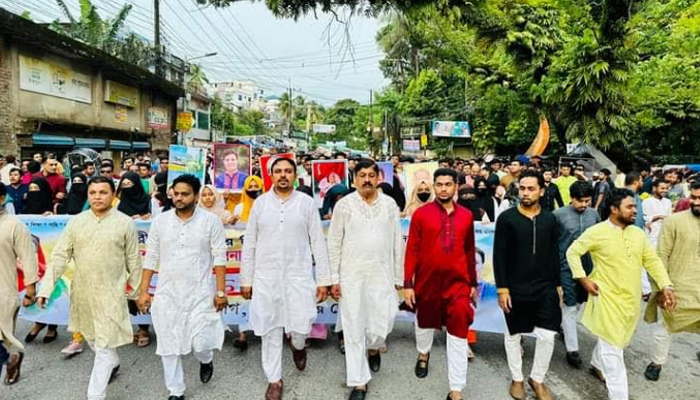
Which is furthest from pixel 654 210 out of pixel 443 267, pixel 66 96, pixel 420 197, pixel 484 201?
pixel 66 96

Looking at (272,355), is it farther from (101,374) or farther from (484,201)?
(484,201)

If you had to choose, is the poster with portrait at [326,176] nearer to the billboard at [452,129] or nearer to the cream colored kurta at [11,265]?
the cream colored kurta at [11,265]

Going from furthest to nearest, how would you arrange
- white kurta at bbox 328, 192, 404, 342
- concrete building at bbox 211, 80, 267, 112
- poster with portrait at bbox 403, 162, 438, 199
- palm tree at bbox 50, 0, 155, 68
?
concrete building at bbox 211, 80, 267, 112 < palm tree at bbox 50, 0, 155, 68 < poster with portrait at bbox 403, 162, 438, 199 < white kurta at bbox 328, 192, 404, 342

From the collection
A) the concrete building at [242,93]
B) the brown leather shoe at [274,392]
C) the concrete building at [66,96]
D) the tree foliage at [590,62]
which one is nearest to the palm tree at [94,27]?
the concrete building at [66,96]

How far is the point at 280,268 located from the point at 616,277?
248 centimetres

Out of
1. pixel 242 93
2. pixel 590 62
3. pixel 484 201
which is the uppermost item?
pixel 242 93

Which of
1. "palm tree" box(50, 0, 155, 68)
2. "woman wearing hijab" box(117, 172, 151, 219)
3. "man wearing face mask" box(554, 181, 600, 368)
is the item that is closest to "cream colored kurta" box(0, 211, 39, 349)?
"woman wearing hijab" box(117, 172, 151, 219)

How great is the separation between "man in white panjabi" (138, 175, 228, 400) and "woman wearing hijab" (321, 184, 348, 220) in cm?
272

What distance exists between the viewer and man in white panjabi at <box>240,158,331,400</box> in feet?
11.4

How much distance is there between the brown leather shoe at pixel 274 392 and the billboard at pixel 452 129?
29.1 m

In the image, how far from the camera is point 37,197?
679cm

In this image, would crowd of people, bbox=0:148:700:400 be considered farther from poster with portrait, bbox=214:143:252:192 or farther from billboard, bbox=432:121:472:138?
billboard, bbox=432:121:472:138

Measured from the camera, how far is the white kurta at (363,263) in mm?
3523

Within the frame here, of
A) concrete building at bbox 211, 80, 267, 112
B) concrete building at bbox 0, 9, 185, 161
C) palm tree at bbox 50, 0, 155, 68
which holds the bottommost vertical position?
concrete building at bbox 0, 9, 185, 161
